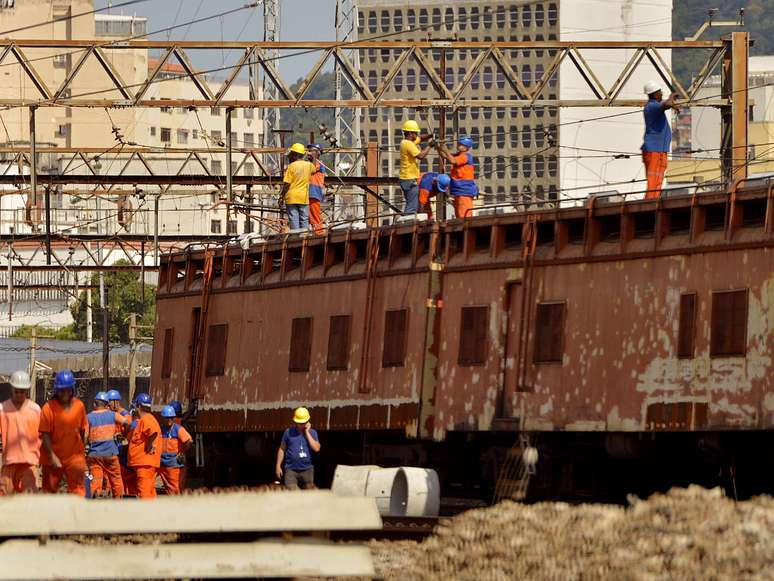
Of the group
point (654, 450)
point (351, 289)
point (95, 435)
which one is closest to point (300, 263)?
point (351, 289)

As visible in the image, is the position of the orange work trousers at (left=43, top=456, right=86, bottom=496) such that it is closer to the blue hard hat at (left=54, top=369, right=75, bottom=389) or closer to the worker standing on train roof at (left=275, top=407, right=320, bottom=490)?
the blue hard hat at (left=54, top=369, right=75, bottom=389)

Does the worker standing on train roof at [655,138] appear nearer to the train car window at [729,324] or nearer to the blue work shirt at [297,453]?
the train car window at [729,324]

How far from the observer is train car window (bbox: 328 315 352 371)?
30234 millimetres

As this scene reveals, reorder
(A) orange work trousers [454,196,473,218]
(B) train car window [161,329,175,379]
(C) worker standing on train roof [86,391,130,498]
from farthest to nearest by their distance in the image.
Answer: (B) train car window [161,329,175,379], (A) orange work trousers [454,196,473,218], (C) worker standing on train roof [86,391,130,498]

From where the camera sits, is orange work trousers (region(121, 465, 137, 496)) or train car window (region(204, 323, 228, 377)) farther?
train car window (region(204, 323, 228, 377))

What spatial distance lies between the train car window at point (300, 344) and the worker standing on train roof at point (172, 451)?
3510mm

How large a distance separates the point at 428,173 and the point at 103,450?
8.23 m

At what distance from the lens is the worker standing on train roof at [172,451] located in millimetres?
27641

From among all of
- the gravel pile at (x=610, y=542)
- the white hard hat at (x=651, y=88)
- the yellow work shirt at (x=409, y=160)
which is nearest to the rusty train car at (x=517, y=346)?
the yellow work shirt at (x=409, y=160)

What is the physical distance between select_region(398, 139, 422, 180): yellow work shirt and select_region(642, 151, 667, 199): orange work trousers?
18.0 feet

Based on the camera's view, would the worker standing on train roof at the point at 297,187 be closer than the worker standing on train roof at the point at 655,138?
No

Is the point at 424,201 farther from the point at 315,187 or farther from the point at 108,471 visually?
the point at 108,471

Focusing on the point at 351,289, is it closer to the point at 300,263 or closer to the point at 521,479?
the point at 300,263

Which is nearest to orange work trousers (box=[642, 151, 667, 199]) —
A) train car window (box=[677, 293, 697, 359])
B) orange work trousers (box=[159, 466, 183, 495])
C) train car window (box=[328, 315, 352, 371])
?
train car window (box=[677, 293, 697, 359])
